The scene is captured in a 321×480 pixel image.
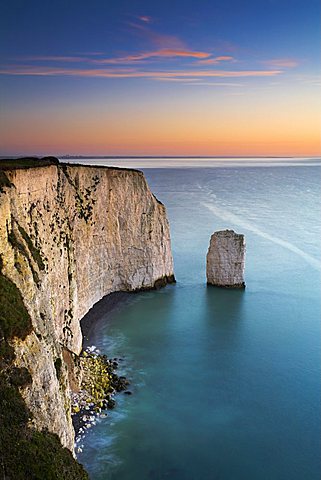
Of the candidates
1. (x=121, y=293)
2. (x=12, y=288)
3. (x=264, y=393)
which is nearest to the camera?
(x=12, y=288)

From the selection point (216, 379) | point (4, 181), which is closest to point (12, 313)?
point (4, 181)

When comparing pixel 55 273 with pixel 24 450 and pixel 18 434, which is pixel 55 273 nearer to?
pixel 18 434

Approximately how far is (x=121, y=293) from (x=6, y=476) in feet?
89.1

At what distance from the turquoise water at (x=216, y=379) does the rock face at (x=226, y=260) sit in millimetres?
1081

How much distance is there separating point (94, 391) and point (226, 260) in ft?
67.6

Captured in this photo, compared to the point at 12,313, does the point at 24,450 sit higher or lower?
lower

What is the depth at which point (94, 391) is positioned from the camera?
Answer: 22812 millimetres

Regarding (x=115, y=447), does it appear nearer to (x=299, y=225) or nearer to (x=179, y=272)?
(x=179, y=272)

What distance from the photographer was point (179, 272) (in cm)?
4581

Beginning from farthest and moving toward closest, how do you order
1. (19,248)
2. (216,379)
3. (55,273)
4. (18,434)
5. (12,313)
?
(216,379) → (55,273) → (19,248) → (12,313) → (18,434)

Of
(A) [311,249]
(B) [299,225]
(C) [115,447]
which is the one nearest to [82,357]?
(C) [115,447]

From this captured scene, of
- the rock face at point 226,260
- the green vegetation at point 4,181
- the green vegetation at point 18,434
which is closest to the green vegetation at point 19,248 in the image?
the green vegetation at point 4,181

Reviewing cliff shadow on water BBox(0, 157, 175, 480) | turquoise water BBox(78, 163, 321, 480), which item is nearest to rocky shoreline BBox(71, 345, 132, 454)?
turquoise water BBox(78, 163, 321, 480)

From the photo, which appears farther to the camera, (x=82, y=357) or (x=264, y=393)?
(x=82, y=357)
